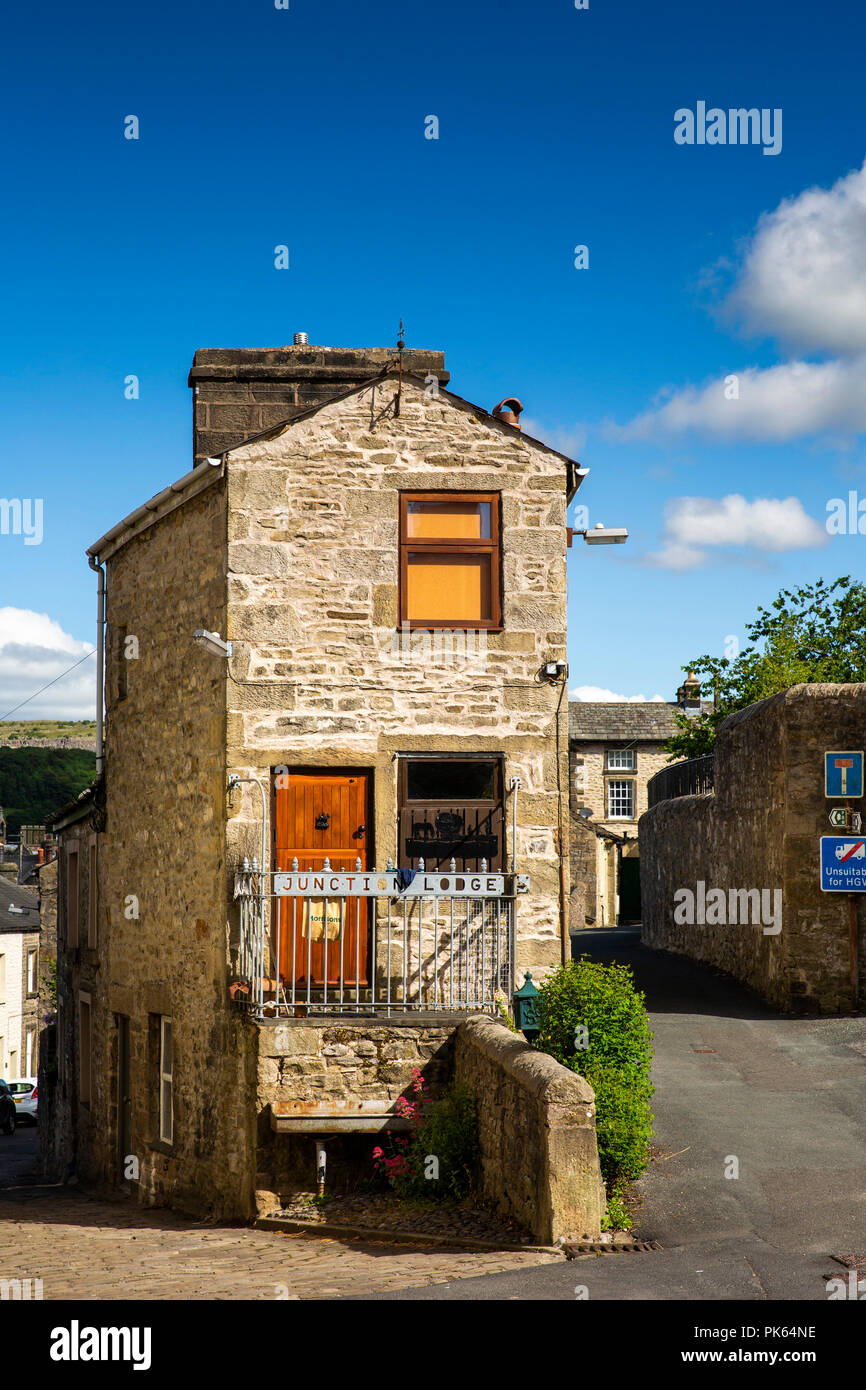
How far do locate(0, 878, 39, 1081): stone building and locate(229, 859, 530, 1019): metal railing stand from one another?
2957 cm

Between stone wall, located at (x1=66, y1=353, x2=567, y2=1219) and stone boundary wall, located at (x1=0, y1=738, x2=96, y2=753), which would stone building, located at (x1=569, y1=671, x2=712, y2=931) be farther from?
stone boundary wall, located at (x1=0, y1=738, x2=96, y2=753)

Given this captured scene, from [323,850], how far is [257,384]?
5166 mm

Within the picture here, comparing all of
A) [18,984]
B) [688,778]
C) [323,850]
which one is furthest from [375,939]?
[18,984]

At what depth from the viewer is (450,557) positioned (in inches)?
488

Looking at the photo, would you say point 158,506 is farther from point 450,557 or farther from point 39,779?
point 39,779

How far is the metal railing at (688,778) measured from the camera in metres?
21.4

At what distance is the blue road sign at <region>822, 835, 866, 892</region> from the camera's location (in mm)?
15242

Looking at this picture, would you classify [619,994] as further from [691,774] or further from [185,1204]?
[691,774]

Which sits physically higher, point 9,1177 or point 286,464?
point 286,464

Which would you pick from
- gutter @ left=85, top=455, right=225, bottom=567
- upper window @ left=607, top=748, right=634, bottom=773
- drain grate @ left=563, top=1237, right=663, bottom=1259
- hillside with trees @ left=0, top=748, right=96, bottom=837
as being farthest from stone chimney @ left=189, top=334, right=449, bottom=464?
hillside with trees @ left=0, top=748, right=96, bottom=837

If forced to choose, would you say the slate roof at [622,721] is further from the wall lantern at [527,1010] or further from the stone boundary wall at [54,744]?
the stone boundary wall at [54,744]

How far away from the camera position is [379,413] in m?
12.3

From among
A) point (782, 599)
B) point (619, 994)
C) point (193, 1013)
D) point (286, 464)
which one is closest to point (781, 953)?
point (619, 994)

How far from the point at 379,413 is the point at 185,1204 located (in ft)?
24.7
